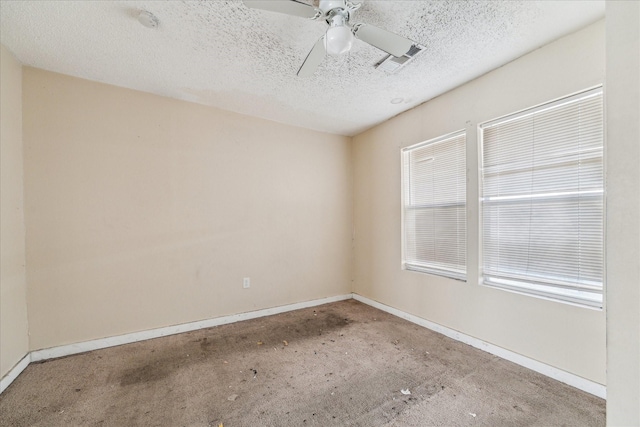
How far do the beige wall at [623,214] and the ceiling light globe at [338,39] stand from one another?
1047 mm

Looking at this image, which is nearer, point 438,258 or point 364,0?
point 364,0

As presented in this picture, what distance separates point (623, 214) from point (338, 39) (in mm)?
1453

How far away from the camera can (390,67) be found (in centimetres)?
226

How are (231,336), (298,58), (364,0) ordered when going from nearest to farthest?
(364,0)
(298,58)
(231,336)

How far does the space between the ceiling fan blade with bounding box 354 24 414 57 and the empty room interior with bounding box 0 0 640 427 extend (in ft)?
0.04

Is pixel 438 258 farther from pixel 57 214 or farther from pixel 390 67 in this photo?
pixel 57 214

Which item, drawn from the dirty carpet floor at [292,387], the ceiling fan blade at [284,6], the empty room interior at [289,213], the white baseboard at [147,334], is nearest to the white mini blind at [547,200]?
the empty room interior at [289,213]

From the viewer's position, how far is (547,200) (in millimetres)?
2041

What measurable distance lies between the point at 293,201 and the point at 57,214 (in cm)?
239

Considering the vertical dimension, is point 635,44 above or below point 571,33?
below

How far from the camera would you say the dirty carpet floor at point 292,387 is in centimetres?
161

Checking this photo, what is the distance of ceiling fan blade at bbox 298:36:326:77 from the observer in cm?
166

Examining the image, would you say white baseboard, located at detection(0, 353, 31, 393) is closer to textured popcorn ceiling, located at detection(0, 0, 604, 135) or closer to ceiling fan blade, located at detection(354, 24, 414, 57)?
textured popcorn ceiling, located at detection(0, 0, 604, 135)

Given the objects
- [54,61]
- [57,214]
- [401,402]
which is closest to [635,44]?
[401,402]
